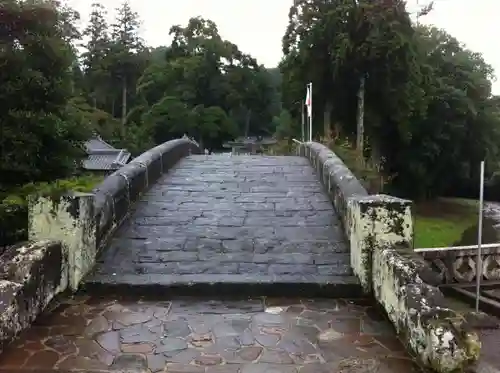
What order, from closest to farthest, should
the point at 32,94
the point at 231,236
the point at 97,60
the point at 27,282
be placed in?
1. the point at 27,282
2. the point at 231,236
3. the point at 32,94
4. the point at 97,60

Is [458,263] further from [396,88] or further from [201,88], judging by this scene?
[201,88]

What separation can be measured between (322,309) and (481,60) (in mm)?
35651

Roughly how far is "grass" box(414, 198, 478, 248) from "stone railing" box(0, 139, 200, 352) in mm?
18494

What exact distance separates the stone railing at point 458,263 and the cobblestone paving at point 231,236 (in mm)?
1902

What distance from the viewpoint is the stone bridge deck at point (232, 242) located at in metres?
5.27

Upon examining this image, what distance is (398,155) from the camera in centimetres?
3394

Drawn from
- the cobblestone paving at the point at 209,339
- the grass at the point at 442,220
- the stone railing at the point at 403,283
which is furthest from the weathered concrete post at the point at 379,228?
the grass at the point at 442,220

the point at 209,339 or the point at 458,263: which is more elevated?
the point at 209,339

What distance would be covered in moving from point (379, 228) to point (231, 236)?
2.04 meters

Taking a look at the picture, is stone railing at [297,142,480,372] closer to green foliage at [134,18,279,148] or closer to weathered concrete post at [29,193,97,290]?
weathered concrete post at [29,193,97,290]

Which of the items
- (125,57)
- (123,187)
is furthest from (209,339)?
(125,57)

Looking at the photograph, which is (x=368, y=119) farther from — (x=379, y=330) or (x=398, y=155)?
(x=379, y=330)

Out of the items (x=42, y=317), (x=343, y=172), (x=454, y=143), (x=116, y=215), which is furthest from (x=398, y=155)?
(x=42, y=317)

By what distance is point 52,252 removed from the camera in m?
4.90
